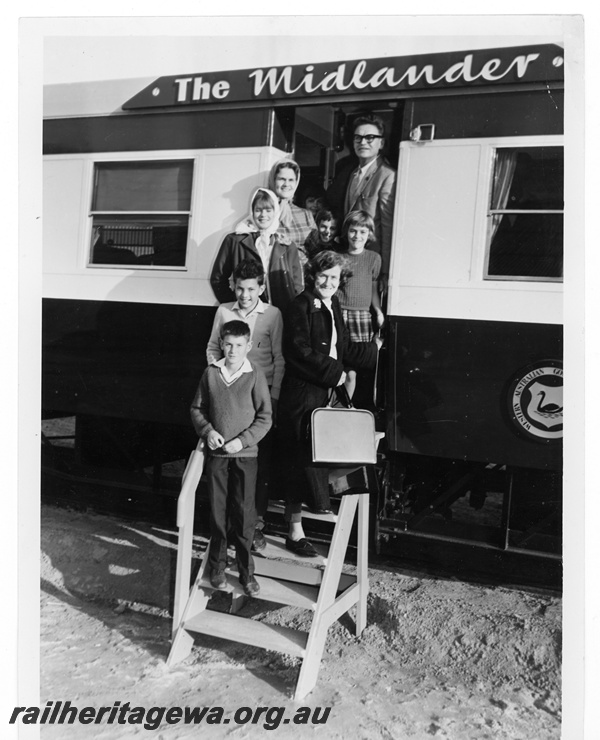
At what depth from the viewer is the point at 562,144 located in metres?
3.57

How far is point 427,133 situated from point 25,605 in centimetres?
323

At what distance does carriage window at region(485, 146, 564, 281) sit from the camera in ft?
11.9

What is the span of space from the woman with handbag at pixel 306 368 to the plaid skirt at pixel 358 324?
139 mm

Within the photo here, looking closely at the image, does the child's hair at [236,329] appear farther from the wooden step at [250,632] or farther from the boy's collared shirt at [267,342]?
Answer: the wooden step at [250,632]

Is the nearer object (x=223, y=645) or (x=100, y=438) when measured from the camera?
(x=223, y=645)

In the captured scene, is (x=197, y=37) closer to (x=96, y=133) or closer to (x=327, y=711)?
(x=96, y=133)

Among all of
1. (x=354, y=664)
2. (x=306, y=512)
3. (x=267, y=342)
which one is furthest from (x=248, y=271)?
(x=354, y=664)

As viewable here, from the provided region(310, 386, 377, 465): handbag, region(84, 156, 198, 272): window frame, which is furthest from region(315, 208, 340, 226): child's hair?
region(310, 386, 377, 465): handbag

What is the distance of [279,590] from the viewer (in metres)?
3.67

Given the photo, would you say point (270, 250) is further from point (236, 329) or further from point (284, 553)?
point (284, 553)

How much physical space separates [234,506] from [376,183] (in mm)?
1906

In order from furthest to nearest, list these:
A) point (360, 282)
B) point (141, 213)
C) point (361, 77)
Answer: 1. point (141, 213)
2. point (360, 282)
3. point (361, 77)

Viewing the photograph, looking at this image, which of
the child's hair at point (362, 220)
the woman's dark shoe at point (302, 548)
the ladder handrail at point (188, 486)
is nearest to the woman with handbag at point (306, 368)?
the woman's dark shoe at point (302, 548)

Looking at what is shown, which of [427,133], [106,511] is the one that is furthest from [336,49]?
[106,511]
